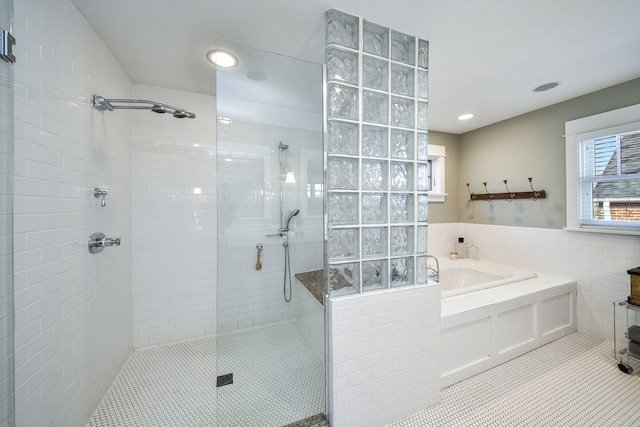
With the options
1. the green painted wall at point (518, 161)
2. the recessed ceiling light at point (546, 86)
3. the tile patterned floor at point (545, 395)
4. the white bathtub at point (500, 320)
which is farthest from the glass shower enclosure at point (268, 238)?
the green painted wall at point (518, 161)

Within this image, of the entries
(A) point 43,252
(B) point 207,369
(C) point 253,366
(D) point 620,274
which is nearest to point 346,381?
(C) point 253,366

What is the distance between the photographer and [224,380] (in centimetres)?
153

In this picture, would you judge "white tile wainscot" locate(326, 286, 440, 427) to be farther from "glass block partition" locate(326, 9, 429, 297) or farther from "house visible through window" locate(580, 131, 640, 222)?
"house visible through window" locate(580, 131, 640, 222)

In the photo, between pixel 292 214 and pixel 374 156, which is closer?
pixel 374 156

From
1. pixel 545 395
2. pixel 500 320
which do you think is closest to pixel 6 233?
pixel 500 320

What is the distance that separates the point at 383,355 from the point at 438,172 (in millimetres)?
2702

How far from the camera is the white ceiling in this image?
1.25m

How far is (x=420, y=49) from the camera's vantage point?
4.87ft

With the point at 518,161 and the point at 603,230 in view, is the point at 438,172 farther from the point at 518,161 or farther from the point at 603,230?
the point at 603,230

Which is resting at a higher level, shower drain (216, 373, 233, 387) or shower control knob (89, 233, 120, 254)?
shower control knob (89, 233, 120, 254)

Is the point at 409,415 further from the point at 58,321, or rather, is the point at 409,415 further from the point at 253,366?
the point at 58,321

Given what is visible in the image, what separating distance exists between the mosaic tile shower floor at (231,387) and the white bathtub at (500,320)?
0.98 meters

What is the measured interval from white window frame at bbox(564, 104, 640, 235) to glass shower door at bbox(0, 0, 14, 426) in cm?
391

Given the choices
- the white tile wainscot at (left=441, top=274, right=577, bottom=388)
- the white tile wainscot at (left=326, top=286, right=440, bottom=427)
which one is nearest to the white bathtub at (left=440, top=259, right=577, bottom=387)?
the white tile wainscot at (left=441, top=274, right=577, bottom=388)
